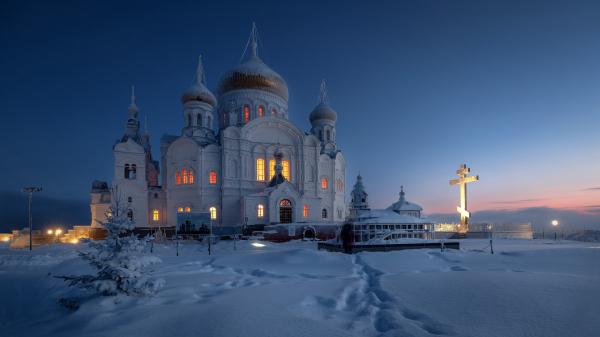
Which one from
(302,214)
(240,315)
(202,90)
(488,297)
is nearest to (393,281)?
(488,297)

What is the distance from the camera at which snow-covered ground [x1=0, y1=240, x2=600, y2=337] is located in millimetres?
5355

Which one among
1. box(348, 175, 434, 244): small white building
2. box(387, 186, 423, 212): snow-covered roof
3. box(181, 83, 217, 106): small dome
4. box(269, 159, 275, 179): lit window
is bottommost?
box(348, 175, 434, 244): small white building

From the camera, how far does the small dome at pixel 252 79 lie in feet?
134

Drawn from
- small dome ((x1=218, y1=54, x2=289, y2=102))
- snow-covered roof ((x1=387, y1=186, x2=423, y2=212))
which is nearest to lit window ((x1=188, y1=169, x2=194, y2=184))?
small dome ((x1=218, y1=54, x2=289, y2=102))

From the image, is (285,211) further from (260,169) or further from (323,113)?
(323,113)

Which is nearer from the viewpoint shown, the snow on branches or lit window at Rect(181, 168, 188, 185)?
the snow on branches

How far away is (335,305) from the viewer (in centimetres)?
691

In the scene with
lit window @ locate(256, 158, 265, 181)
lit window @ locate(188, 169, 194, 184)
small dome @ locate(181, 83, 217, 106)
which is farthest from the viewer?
small dome @ locate(181, 83, 217, 106)

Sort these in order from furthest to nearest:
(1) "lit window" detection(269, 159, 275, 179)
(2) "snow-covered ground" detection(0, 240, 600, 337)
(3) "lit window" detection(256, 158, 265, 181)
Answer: (1) "lit window" detection(269, 159, 275, 179)
(3) "lit window" detection(256, 158, 265, 181)
(2) "snow-covered ground" detection(0, 240, 600, 337)

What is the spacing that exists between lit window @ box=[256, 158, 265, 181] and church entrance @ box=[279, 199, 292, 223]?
488cm

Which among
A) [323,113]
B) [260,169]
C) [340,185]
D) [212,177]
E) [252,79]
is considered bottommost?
[340,185]

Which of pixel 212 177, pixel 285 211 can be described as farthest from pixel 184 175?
pixel 285 211

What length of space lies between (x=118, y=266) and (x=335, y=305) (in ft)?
16.8

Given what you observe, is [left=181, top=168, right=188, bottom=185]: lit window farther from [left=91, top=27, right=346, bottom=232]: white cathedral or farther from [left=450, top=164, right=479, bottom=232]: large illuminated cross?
[left=450, top=164, right=479, bottom=232]: large illuminated cross
